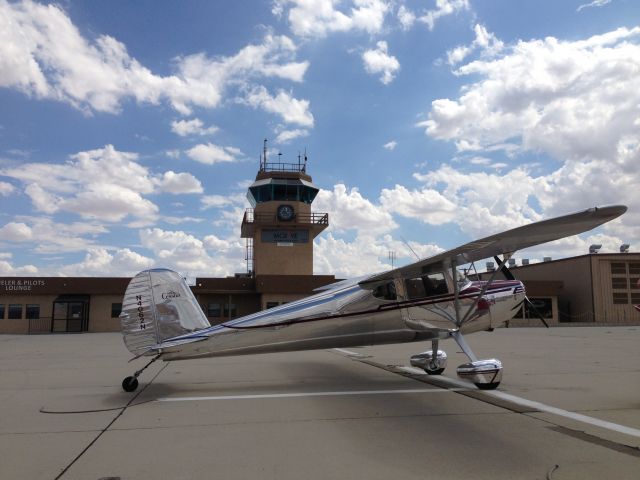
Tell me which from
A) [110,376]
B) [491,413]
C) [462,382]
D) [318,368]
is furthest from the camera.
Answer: [318,368]

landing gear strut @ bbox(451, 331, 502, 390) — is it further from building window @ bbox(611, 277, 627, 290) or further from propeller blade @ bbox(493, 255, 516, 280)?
building window @ bbox(611, 277, 627, 290)

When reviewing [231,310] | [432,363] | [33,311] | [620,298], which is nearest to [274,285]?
[231,310]

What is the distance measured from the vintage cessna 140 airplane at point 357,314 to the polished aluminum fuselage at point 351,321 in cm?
2

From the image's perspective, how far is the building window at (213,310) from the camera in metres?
36.2

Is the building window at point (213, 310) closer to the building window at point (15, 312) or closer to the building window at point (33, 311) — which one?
the building window at point (33, 311)

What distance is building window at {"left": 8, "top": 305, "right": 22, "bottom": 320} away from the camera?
3406 cm

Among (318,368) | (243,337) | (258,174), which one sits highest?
(258,174)

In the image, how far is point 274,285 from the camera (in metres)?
34.6

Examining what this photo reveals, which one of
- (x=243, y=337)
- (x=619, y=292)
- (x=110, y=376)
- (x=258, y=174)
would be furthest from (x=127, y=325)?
(x=619, y=292)

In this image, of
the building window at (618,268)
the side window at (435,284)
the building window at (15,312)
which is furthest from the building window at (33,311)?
the building window at (618,268)

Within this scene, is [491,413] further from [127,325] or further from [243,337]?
[127,325]

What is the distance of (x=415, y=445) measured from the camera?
17.4 feet

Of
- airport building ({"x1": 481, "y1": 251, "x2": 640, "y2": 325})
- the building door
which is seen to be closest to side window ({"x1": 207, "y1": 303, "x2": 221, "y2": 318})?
the building door

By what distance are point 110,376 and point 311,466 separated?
825 centimetres
